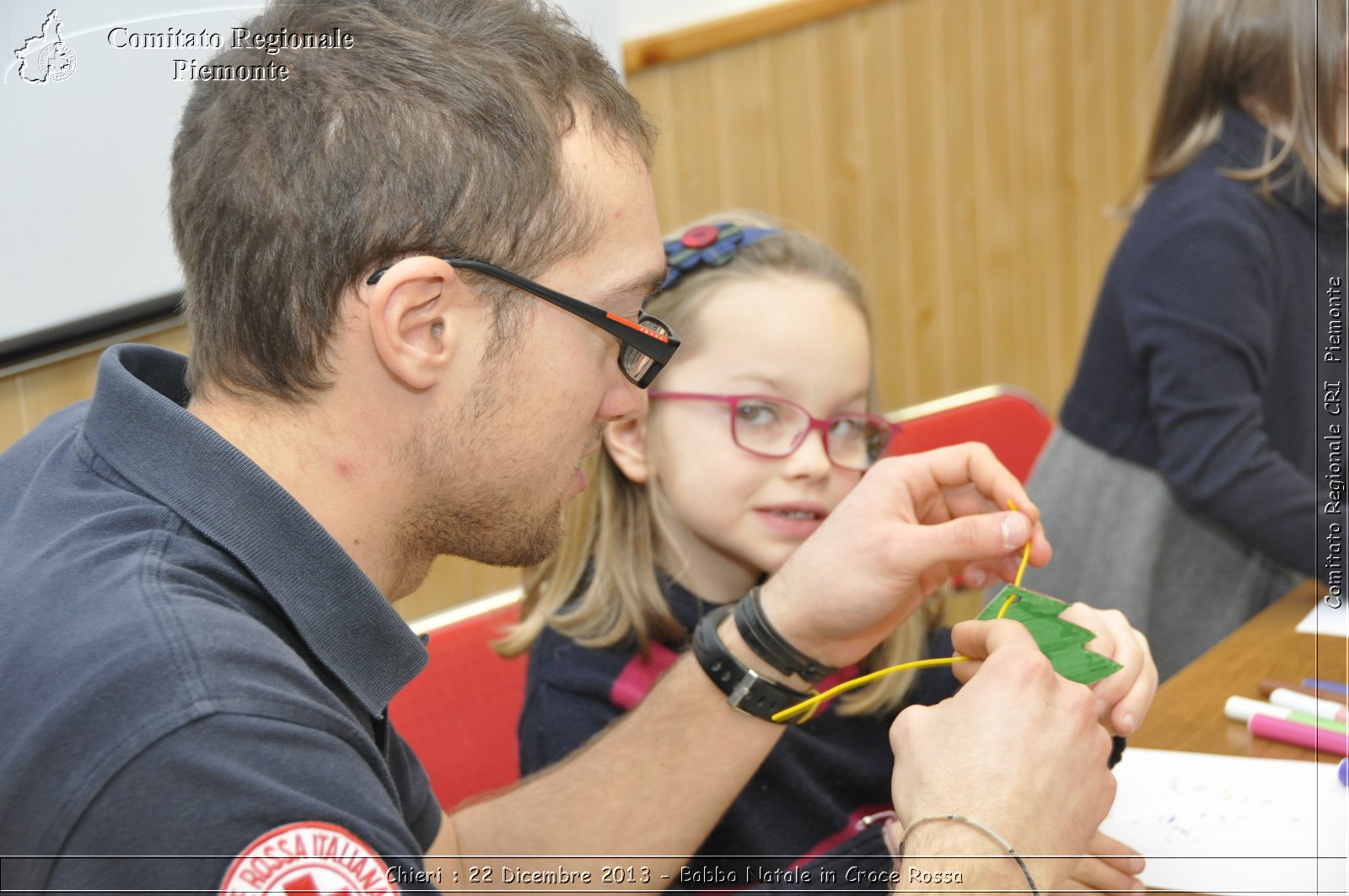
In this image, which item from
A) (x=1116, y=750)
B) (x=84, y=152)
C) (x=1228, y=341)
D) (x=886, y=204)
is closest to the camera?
(x=1116, y=750)

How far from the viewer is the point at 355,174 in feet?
2.84

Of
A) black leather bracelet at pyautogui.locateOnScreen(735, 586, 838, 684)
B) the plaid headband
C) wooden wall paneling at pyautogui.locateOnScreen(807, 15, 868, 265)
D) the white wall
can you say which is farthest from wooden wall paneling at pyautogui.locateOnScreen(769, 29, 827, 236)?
black leather bracelet at pyautogui.locateOnScreen(735, 586, 838, 684)

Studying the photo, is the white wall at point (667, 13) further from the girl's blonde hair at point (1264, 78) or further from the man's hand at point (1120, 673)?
the man's hand at point (1120, 673)

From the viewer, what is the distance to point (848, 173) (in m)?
2.94

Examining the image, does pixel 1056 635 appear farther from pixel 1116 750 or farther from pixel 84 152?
pixel 84 152

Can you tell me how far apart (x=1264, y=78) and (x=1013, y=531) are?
3.54ft

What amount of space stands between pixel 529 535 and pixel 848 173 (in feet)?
7.00

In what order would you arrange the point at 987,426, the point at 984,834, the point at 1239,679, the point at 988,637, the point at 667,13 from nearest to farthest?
1. the point at 984,834
2. the point at 988,637
3. the point at 1239,679
4. the point at 987,426
5. the point at 667,13

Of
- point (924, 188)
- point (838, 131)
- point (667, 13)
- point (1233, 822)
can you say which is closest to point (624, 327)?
point (1233, 822)

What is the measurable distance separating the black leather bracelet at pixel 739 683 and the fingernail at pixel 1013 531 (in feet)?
0.81

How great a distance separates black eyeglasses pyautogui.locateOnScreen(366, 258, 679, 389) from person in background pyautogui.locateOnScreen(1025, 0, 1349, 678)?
0.98 meters

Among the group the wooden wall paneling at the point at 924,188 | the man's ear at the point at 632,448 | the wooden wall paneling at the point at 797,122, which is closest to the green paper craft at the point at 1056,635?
the man's ear at the point at 632,448

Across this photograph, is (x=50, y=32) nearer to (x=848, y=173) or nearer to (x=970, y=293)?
(x=848, y=173)

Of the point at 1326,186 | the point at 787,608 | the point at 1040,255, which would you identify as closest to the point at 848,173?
the point at 1040,255
